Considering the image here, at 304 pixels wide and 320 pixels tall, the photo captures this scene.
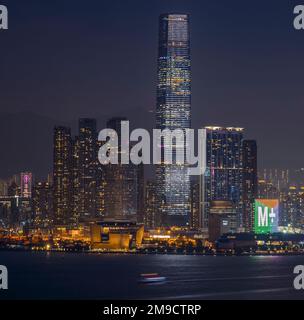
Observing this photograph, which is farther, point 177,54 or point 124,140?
point 177,54

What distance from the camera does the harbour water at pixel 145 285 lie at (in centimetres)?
3616

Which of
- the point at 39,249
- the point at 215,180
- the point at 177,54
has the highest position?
the point at 177,54

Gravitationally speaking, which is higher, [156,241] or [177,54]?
[177,54]

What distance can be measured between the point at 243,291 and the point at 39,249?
51.1 metres

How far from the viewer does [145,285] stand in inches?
1646

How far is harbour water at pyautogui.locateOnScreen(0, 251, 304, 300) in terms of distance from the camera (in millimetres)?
36156

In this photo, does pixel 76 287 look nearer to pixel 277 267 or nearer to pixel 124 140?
pixel 277 267
